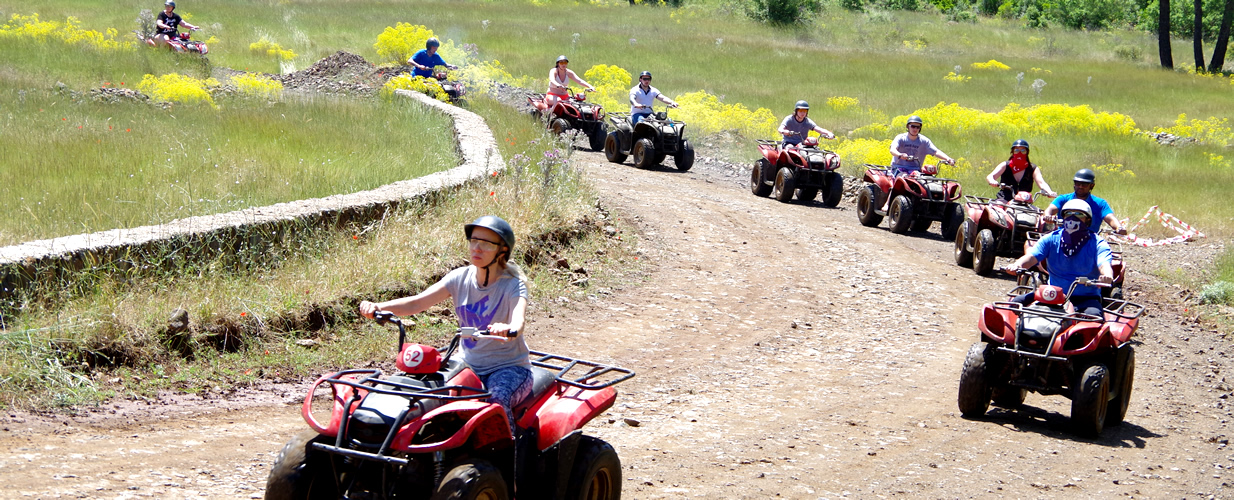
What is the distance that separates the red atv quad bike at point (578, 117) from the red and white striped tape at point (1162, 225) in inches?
419

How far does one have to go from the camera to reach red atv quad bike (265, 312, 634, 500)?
441 centimetres

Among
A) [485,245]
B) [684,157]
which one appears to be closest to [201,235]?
[485,245]

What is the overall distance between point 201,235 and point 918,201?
11.3 metres

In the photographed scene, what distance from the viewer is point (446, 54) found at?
3266 cm

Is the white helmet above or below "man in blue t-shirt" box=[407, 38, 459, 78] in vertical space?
below

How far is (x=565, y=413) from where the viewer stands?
16.6 feet

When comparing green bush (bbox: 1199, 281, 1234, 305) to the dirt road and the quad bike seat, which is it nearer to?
the dirt road

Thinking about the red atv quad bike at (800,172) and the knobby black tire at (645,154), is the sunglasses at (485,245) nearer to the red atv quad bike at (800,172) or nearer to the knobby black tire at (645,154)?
the red atv quad bike at (800,172)

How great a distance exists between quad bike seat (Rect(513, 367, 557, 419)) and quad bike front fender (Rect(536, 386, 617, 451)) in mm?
76

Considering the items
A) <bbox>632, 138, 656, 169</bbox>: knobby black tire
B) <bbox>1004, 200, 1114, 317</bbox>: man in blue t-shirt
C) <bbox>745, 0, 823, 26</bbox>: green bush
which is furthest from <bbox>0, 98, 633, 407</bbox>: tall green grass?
<bbox>745, 0, 823, 26</bbox>: green bush

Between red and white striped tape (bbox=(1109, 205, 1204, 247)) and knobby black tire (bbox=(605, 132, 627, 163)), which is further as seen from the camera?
knobby black tire (bbox=(605, 132, 627, 163))

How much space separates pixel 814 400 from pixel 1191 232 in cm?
1161

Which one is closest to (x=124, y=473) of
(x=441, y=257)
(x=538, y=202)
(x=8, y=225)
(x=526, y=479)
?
(x=526, y=479)

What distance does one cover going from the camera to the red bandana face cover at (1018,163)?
1470 centimetres
